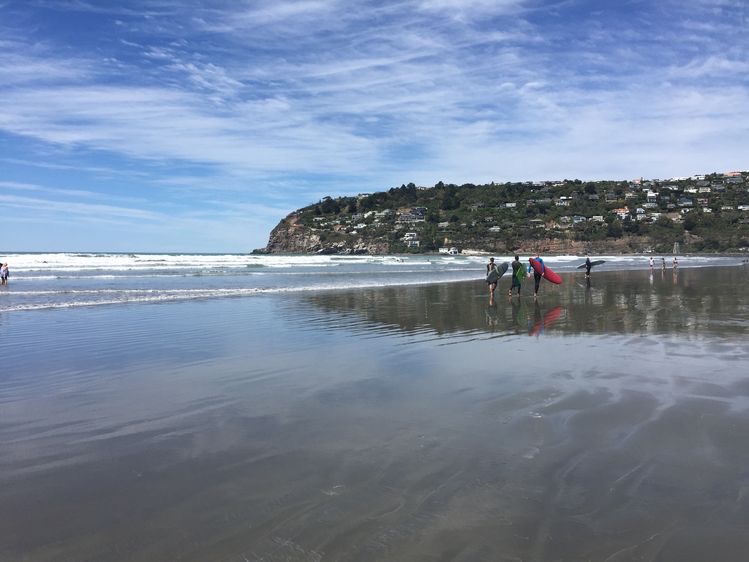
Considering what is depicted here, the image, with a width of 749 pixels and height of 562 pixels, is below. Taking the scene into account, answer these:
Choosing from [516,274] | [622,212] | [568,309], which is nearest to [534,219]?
[622,212]

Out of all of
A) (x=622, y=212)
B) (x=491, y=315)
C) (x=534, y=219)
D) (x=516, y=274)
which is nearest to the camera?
(x=491, y=315)

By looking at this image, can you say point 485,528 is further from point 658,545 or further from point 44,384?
point 44,384

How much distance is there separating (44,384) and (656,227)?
4417 inches

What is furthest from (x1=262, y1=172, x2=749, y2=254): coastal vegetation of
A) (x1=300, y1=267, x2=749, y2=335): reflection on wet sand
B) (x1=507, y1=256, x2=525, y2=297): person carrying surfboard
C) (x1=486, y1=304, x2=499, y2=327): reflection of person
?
(x1=486, y1=304, x2=499, y2=327): reflection of person

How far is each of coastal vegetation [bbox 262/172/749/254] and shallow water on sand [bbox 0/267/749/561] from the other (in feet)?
319

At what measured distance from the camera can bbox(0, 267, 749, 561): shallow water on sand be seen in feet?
11.9

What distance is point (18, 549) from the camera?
354 centimetres

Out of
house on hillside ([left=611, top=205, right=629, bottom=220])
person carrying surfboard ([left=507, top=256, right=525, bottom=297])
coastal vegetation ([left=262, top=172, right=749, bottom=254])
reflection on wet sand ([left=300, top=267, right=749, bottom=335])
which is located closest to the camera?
reflection on wet sand ([left=300, top=267, right=749, bottom=335])

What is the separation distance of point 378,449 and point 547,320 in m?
10.4

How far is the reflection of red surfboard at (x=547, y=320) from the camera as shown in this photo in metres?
12.8

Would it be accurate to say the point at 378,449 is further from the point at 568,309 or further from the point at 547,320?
the point at 568,309

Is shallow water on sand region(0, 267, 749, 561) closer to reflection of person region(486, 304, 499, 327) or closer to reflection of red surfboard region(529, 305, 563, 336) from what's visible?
reflection of red surfboard region(529, 305, 563, 336)

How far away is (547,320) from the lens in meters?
14.5

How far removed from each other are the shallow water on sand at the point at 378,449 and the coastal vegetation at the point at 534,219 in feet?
319
